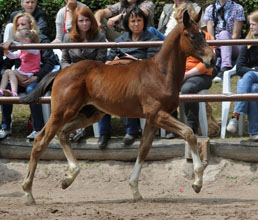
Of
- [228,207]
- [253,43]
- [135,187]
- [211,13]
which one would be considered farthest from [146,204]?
[211,13]

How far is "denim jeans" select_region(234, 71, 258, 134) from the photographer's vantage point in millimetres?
8875

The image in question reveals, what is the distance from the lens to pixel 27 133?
32.4 feet

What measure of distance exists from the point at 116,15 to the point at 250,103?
3014 millimetres

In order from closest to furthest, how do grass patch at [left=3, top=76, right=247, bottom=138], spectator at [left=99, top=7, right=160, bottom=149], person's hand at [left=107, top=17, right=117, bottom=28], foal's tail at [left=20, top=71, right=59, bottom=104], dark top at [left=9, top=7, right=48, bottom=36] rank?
foal's tail at [left=20, top=71, right=59, bottom=104], spectator at [left=99, top=7, right=160, bottom=149], grass patch at [left=3, top=76, right=247, bottom=138], person's hand at [left=107, top=17, right=117, bottom=28], dark top at [left=9, top=7, right=48, bottom=36]

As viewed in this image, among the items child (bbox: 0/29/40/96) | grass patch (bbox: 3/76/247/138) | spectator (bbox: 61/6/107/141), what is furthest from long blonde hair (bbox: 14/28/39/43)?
grass patch (bbox: 3/76/247/138)

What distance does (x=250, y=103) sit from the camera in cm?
892

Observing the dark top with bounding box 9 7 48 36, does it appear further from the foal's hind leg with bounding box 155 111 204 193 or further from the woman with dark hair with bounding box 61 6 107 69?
the foal's hind leg with bounding box 155 111 204 193

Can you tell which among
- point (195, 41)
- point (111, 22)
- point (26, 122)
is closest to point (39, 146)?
point (195, 41)

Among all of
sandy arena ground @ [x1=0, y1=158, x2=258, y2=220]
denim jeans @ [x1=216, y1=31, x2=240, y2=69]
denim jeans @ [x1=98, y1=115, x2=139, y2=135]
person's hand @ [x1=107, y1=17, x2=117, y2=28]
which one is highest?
person's hand @ [x1=107, y1=17, x2=117, y2=28]

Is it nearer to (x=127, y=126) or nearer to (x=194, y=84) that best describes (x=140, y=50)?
(x=194, y=84)

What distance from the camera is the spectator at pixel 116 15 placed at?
10.4 metres

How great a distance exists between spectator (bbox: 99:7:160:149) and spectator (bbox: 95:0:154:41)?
118 cm

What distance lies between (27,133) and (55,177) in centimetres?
98

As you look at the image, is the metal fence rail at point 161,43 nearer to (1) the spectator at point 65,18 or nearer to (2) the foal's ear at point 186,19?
(2) the foal's ear at point 186,19
